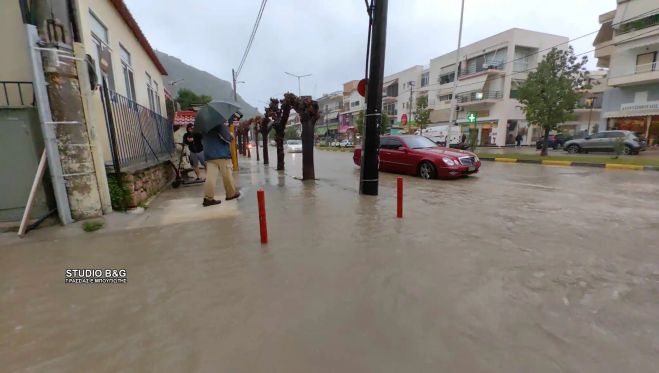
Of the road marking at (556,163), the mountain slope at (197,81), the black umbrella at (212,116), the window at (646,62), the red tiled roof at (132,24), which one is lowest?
the road marking at (556,163)

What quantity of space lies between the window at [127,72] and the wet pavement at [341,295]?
589 cm

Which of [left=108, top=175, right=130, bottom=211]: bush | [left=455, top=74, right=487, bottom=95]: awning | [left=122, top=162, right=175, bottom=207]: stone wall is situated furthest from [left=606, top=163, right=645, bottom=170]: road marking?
[left=455, top=74, right=487, bottom=95]: awning

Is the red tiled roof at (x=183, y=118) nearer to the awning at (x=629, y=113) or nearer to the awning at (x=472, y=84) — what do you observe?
the awning at (x=472, y=84)

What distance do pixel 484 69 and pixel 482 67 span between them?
2.58 feet

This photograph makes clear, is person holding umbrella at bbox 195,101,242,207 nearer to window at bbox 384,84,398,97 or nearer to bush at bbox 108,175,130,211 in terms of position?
bush at bbox 108,175,130,211

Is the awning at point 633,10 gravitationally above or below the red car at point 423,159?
above

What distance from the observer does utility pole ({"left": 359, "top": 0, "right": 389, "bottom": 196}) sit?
6293 millimetres

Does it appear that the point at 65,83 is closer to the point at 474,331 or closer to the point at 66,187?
the point at 66,187

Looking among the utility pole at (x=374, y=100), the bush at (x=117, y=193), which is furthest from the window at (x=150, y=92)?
the utility pole at (x=374, y=100)

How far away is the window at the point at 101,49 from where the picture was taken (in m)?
6.46

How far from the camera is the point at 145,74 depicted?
37.9 feet

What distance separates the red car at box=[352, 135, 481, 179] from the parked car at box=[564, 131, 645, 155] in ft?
44.9

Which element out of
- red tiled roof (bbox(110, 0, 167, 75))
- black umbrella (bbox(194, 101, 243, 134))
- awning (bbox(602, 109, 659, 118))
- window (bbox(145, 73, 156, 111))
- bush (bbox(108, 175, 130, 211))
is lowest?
bush (bbox(108, 175, 130, 211))

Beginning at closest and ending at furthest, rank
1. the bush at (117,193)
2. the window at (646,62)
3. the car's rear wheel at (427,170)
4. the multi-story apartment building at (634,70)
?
the bush at (117,193) → the car's rear wheel at (427,170) → the multi-story apartment building at (634,70) → the window at (646,62)
